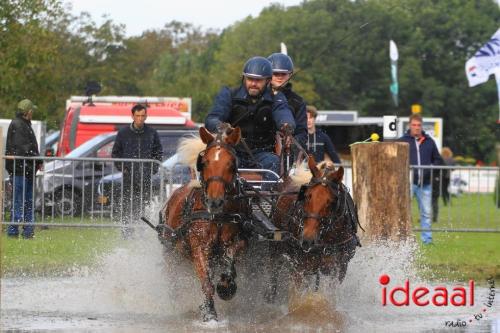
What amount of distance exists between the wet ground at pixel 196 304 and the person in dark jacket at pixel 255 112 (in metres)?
1.24

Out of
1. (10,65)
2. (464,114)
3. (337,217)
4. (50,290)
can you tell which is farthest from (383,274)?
(464,114)

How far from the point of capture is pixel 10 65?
1117 inches

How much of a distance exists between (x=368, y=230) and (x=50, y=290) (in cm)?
380

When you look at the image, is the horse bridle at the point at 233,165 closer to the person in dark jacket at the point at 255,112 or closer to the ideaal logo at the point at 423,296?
the person in dark jacket at the point at 255,112

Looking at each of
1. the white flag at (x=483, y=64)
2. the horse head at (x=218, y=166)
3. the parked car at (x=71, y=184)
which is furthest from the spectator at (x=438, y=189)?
the horse head at (x=218, y=166)

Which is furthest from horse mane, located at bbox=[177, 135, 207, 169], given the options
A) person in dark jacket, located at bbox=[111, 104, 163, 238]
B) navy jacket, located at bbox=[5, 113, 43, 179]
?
navy jacket, located at bbox=[5, 113, 43, 179]

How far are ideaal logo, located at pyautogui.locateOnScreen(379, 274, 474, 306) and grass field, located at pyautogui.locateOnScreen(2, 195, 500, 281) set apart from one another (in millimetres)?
1923

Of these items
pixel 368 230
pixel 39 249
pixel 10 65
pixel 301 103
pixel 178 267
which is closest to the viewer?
pixel 178 267

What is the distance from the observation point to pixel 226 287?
37.4ft

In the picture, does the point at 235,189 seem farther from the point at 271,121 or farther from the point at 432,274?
the point at 432,274

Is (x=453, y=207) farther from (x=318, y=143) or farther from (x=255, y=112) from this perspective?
(x=255, y=112)

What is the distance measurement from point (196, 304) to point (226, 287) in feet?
4.08

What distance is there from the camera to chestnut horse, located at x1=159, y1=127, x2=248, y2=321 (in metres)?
11.3

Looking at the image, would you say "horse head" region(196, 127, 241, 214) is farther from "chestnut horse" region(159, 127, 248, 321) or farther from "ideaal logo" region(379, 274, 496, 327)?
"ideaal logo" region(379, 274, 496, 327)
